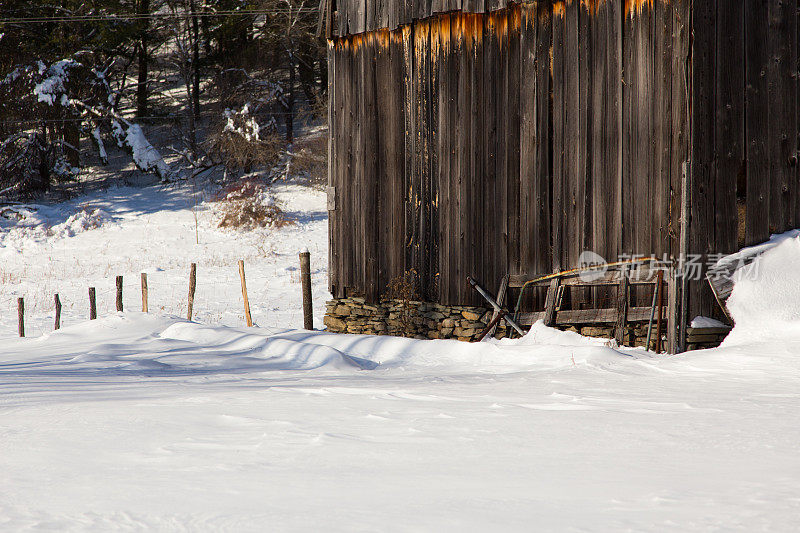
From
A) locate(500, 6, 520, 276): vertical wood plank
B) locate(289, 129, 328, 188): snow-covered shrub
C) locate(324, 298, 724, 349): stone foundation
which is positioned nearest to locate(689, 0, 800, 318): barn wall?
locate(324, 298, 724, 349): stone foundation

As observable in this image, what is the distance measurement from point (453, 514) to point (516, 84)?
25.0 ft

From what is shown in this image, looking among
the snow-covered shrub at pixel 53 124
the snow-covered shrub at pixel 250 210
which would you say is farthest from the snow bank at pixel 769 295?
the snow-covered shrub at pixel 53 124

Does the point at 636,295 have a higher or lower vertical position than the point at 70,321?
higher

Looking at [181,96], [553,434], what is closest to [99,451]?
[553,434]

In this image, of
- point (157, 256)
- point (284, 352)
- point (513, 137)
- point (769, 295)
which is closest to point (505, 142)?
point (513, 137)

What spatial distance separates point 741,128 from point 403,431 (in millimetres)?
5902

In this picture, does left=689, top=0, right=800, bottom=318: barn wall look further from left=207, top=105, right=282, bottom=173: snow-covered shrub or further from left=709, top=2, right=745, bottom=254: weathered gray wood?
left=207, top=105, right=282, bottom=173: snow-covered shrub

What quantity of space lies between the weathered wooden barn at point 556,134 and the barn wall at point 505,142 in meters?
0.02

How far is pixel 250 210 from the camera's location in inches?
1078

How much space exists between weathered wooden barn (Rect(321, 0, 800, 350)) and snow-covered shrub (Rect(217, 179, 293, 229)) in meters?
15.1

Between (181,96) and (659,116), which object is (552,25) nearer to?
(659,116)

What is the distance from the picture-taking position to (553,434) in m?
4.73

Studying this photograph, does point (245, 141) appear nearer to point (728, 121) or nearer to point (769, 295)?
point (728, 121)

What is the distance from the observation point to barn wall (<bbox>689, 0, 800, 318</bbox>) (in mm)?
8438
